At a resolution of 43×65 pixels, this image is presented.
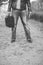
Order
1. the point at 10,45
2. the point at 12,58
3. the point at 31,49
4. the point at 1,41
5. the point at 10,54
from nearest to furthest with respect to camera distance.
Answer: the point at 12,58 → the point at 10,54 → the point at 31,49 → the point at 10,45 → the point at 1,41

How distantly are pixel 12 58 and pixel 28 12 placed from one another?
1636mm

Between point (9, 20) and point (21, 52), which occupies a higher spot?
point (9, 20)

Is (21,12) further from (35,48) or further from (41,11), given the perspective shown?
(41,11)

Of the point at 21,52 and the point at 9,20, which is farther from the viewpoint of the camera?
the point at 9,20

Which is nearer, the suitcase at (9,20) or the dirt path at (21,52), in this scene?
the dirt path at (21,52)

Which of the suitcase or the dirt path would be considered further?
the suitcase

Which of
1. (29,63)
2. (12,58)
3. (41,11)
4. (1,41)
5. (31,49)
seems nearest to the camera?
(29,63)

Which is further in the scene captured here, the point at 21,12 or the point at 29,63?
the point at 21,12

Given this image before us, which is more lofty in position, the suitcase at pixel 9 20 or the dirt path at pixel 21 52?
the suitcase at pixel 9 20

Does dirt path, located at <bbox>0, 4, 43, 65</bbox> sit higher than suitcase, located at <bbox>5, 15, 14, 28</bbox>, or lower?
lower

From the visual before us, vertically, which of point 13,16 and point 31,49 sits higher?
point 13,16

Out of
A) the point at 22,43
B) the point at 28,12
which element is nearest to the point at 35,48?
the point at 22,43

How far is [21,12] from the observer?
3.86m

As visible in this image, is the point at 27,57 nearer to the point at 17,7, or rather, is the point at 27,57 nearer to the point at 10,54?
the point at 10,54
